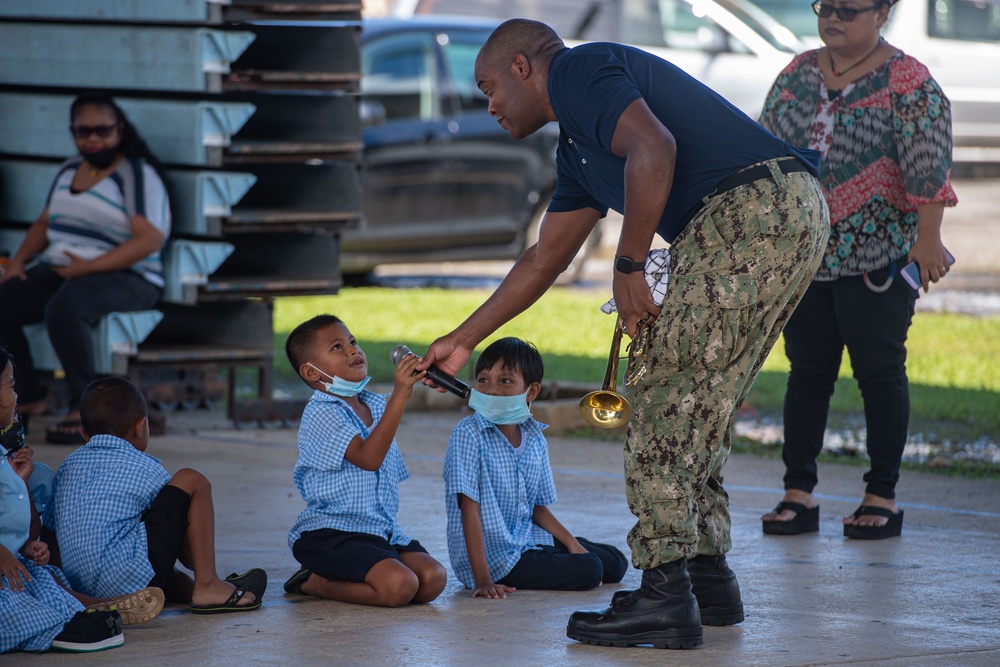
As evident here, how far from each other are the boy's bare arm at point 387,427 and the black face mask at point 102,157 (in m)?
3.09

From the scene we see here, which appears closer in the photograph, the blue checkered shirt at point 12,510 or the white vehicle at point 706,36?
the blue checkered shirt at point 12,510

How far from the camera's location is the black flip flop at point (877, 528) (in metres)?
5.05

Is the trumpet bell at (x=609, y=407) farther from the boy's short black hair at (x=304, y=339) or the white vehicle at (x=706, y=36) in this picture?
the white vehicle at (x=706, y=36)

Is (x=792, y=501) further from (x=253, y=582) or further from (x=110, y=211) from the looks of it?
(x=110, y=211)

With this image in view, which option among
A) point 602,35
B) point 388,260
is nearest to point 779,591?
point 388,260

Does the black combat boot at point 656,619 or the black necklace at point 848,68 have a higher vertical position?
the black necklace at point 848,68

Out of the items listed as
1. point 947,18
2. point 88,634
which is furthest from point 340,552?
point 947,18

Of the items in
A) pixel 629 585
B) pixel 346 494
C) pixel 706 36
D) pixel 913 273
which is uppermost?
pixel 706 36

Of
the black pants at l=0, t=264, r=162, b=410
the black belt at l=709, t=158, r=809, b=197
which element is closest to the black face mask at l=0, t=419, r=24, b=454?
the black belt at l=709, t=158, r=809, b=197

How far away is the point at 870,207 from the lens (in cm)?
505

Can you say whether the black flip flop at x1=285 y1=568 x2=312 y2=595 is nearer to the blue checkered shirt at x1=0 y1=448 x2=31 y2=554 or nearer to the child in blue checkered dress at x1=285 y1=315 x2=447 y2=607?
the child in blue checkered dress at x1=285 y1=315 x2=447 y2=607

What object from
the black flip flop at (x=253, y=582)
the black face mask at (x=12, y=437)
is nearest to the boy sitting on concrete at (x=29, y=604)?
the black face mask at (x=12, y=437)

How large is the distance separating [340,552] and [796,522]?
5.89ft

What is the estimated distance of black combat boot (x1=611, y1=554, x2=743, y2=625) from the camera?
12.8ft
